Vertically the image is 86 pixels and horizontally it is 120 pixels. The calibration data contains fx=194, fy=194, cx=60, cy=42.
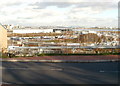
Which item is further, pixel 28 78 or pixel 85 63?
pixel 85 63

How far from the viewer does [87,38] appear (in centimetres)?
2134

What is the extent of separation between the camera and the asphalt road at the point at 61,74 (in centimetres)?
629

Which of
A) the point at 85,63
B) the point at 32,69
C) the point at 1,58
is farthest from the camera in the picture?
the point at 1,58

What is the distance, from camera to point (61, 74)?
283 inches

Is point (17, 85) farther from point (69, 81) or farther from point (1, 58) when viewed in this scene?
point (1, 58)

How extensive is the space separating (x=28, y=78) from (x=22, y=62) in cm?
305

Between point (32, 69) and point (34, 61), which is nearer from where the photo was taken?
point (32, 69)

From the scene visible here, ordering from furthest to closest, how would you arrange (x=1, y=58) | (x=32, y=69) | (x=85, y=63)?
(x=1, y=58) → (x=85, y=63) → (x=32, y=69)

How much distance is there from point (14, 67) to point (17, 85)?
8.91 ft

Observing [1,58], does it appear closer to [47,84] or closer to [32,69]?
[32,69]

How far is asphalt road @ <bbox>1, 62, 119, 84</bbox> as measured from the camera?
6293 millimetres

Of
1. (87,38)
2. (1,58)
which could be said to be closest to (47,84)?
(1,58)

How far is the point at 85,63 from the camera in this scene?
9.27 meters

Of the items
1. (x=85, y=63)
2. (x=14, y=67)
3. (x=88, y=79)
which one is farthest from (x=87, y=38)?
(x=88, y=79)
